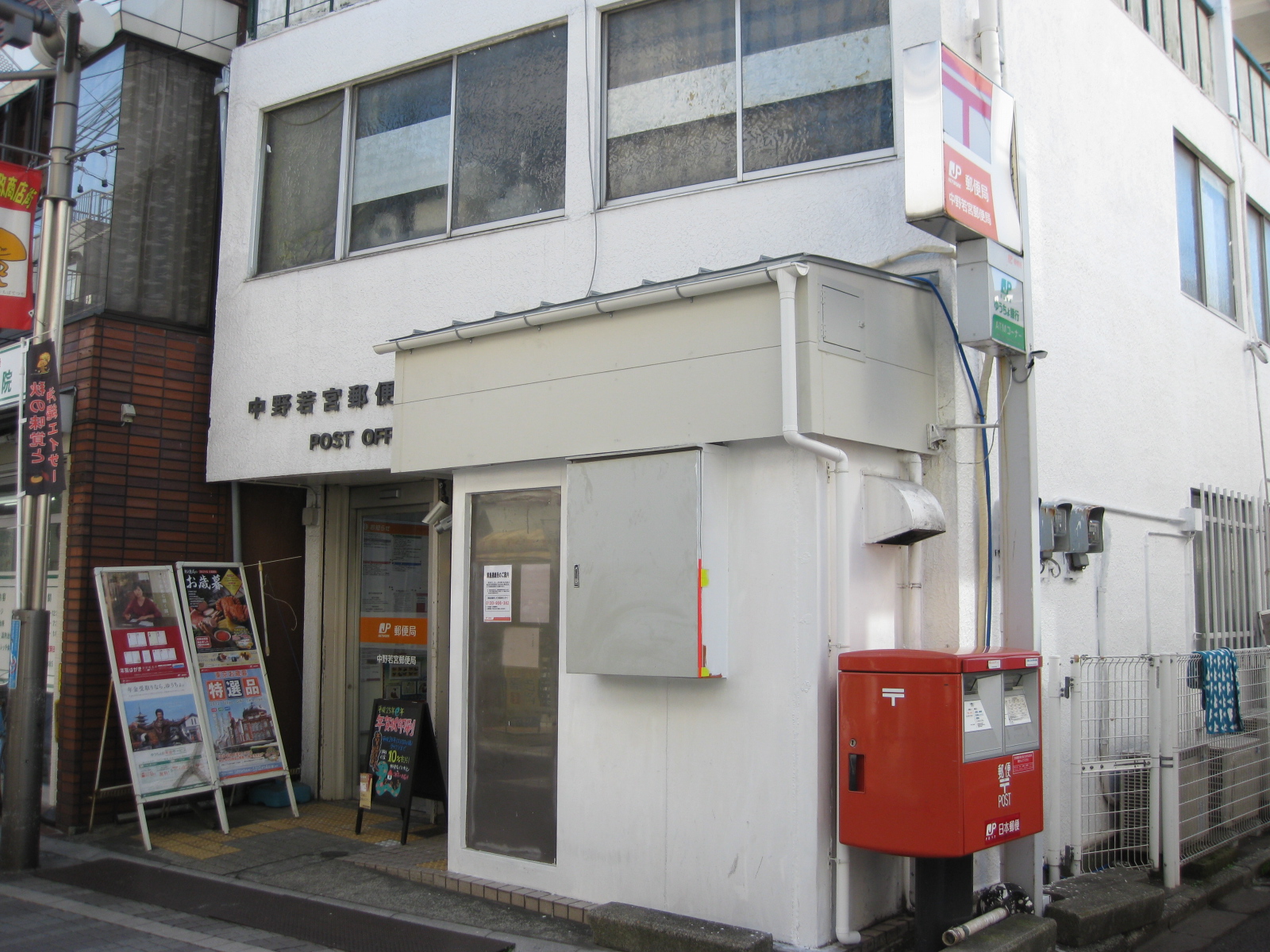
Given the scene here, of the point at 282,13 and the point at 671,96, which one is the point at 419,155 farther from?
the point at 282,13

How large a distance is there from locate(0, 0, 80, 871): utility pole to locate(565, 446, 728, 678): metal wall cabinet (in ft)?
13.1

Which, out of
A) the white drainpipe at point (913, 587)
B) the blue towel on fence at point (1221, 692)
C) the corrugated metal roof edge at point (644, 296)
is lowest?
the blue towel on fence at point (1221, 692)

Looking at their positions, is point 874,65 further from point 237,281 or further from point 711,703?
point 237,281

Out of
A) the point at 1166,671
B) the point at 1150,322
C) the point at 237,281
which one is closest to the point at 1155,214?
the point at 1150,322

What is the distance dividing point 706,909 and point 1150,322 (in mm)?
5824

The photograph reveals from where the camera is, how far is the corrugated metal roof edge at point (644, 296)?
560 cm

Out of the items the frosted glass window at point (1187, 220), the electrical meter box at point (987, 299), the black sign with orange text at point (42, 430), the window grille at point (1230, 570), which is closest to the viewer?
the electrical meter box at point (987, 299)

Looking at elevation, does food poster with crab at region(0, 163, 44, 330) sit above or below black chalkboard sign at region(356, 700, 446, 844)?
above

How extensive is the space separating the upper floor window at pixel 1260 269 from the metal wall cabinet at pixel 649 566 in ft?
27.1

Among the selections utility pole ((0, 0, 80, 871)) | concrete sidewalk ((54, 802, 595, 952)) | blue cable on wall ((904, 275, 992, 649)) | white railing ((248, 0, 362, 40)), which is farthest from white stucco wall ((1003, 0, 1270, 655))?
utility pole ((0, 0, 80, 871))

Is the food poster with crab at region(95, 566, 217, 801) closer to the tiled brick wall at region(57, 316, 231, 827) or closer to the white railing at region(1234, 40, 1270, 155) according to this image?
the tiled brick wall at region(57, 316, 231, 827)

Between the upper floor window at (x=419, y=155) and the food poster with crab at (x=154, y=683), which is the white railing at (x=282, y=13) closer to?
the upper floor window at (x=419, y=155)

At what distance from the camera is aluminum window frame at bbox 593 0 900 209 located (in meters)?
6.55

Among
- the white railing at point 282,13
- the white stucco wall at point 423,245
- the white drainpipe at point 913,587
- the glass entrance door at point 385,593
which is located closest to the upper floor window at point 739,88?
the white stucco wall at point 423,245
